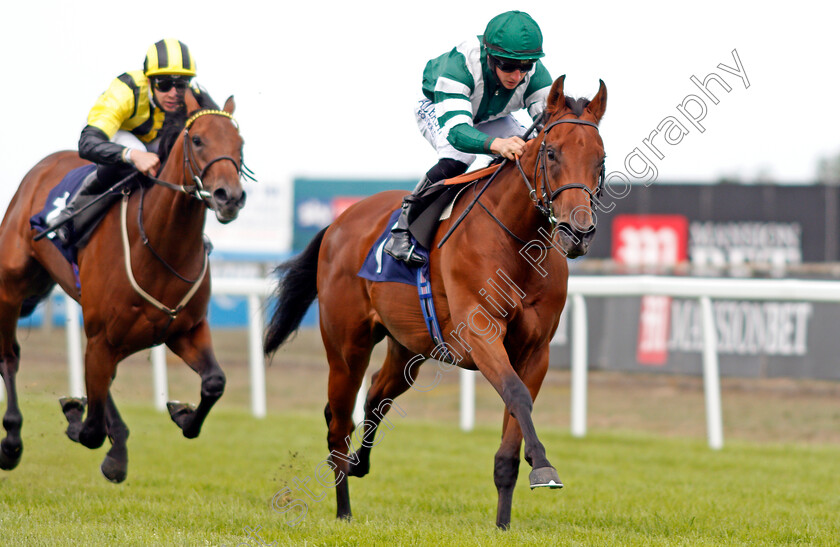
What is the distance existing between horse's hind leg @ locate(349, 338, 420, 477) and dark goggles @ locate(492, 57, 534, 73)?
63.9 inches

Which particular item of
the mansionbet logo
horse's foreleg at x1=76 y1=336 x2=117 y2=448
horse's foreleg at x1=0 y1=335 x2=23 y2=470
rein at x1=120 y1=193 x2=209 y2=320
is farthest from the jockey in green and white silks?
the mansionbet logo

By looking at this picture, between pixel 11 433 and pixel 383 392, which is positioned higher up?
pixel 383 392

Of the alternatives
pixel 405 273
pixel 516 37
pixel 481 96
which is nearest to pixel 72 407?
pixel 405 273

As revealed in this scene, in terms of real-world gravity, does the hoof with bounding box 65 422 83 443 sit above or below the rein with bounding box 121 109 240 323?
below

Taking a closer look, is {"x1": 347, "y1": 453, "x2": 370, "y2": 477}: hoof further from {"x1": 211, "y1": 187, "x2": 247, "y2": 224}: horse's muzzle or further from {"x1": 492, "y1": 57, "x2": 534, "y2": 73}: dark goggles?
{"x1": 492, "y1": 57, "x2": 534, "y2": 73}: dark goggles

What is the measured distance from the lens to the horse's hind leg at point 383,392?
517 cm

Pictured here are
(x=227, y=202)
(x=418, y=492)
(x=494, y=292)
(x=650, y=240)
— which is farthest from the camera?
(x=650, y=240)

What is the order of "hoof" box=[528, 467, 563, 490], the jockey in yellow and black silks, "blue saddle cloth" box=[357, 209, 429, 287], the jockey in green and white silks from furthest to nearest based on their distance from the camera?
the jockey in yellow and black silks, "blue saddle cloth" box=[357, 209, 429, 287], the jockey in green and white silks, "hoof" box=[528, 467, 563, 490]

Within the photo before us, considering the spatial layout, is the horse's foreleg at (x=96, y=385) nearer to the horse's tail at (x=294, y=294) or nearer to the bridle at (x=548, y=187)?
the horse's tail at (x=294, y=294)

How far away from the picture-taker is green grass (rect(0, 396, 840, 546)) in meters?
4.12

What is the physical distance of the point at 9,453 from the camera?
5.32 m

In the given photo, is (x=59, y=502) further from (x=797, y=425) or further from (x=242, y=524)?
(x=797, y=425)

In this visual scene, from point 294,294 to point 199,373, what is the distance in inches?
34.8

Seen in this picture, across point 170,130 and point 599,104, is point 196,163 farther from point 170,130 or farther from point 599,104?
point 599,104
